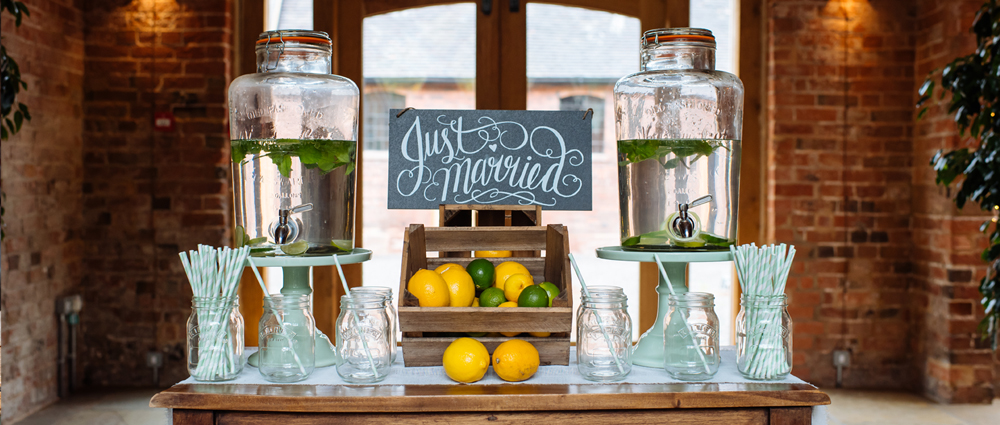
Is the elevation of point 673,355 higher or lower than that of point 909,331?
higher

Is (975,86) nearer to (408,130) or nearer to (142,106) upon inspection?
(408,130)

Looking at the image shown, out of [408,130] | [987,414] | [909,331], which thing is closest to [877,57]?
[909,331]

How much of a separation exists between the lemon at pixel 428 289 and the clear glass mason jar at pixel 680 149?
37 centimetres

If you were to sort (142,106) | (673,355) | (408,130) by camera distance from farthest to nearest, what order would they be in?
(142,106)
(408,130)
(673,355)

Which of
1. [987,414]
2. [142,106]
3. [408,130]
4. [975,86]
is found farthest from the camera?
[142,106]

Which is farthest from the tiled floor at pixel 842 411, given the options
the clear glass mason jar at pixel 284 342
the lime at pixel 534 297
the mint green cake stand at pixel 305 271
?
Answer: the lime at pixel 534 297

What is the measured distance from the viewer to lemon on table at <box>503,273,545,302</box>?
1274 millimetres

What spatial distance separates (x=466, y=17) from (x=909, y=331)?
2.49 meters

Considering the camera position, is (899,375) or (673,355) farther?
(899,375)

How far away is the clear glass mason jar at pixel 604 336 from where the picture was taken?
3.77ft

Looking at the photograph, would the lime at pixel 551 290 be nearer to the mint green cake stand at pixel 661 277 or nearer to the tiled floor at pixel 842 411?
the mint green cake stand at pixel 661 277

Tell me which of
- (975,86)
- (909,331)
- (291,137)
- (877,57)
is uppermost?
(877,57)

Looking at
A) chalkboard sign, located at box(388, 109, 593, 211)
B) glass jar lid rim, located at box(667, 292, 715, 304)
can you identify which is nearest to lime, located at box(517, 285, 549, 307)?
glass jar lid rim, located at box(667, 292, 715, 304)

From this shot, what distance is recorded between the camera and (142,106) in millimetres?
3205
